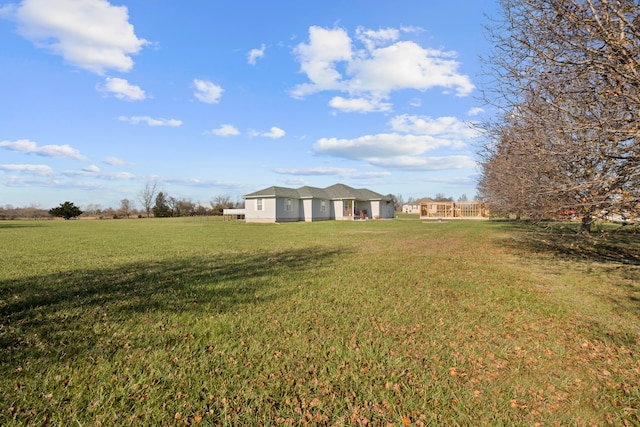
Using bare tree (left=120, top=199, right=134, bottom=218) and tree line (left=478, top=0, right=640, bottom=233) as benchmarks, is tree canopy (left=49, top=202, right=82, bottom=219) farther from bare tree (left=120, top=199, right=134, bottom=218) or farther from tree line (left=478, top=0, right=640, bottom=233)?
tree line (left=478, top=0, right=640, bottom=233)

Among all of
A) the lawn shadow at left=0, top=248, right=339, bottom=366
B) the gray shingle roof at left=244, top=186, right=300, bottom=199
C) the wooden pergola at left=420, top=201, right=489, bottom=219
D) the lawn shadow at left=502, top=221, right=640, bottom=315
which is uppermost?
the gray shingle roof at left=244, top=186, right=300, bottom=199

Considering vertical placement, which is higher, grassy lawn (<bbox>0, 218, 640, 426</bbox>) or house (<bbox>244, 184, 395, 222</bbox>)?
house (<bbox>244, 184, 395, 222</bbox>)

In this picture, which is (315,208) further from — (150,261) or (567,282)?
(567,282)

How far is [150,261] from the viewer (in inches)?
412

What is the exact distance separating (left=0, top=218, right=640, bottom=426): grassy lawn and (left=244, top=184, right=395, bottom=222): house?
A: 25597 mm

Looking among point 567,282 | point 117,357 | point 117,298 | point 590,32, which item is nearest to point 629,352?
point 567,282

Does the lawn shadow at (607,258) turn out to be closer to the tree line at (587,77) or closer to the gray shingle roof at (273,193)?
the tree line at (587,77)

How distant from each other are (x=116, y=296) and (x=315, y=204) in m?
32.3

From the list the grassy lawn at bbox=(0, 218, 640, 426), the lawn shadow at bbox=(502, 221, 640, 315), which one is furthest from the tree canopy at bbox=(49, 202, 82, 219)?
the lawn shadow at bbox=(502, 221, 640, 315)

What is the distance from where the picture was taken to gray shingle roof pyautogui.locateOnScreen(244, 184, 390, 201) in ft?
112

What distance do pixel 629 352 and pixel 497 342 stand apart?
1.51 m

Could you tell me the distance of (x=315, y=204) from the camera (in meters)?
38.3

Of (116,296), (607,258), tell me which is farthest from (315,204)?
(116,296)

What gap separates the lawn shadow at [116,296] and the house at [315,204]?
23768mm
